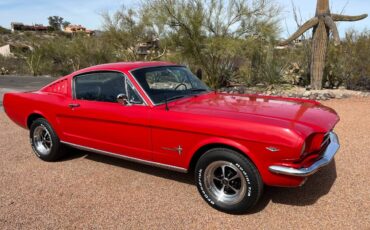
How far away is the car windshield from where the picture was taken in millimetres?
4148

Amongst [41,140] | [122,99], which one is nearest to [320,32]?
[122,99]

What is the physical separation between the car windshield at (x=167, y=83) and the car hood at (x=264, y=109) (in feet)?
0.66

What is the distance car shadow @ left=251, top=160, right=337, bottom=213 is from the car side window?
82.0 inches

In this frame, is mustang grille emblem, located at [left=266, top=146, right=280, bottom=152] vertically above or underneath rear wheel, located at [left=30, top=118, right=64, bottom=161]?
above

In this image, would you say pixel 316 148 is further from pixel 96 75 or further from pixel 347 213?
pixel 96 75

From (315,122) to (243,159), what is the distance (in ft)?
2.71

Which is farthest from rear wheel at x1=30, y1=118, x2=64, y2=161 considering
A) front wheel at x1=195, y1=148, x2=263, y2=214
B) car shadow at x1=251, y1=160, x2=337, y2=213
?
car shadow at x1=251, y1=160, x2=337, y2=213

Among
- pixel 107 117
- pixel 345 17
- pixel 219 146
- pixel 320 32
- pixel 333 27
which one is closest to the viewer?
pixel 219 146

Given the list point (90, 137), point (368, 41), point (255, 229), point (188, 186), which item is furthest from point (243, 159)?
point (368, 41)

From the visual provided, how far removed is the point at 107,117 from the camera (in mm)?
4227

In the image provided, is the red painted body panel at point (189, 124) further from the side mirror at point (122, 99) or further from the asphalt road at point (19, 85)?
the asphalt road at point (19, 85)

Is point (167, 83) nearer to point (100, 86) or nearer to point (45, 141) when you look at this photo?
point (100, 86)

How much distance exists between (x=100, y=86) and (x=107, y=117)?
534 millimetres

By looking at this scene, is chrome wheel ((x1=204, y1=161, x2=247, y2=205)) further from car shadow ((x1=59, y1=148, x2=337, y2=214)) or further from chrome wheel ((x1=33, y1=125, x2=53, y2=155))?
chrome wheel ((x1=33, y1=125, x2=53, y2=155))
